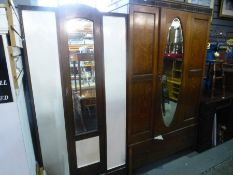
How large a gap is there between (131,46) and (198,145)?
174 cm

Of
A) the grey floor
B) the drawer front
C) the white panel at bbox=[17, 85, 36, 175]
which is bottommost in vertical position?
the grey floor

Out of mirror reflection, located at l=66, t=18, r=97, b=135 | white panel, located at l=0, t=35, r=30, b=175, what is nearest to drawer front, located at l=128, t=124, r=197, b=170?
mirror reflection, located at l=66, t=18, r=97, b=135

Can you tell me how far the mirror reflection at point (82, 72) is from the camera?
4.65ft

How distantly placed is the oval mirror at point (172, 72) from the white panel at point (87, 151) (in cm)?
87

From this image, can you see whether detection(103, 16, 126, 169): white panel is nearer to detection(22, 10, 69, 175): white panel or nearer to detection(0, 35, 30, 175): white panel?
detection(22, 10, 69, 175): white panel

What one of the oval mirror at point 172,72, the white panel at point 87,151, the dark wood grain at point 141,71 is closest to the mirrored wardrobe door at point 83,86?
the white panel at point 87,151

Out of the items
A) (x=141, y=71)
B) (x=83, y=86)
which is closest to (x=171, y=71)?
(x=141, y=71)

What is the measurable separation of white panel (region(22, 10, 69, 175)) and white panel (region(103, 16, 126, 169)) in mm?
434

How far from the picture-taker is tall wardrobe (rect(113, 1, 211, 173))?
1.64 m

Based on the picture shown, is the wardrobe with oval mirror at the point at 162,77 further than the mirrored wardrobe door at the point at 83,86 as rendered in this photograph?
Yes

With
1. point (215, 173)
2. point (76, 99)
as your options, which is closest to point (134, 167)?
point (215, 173)

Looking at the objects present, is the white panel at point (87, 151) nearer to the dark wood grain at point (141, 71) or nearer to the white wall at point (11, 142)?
the dark wood grain at point (141, 71)

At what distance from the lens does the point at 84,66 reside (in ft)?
4.95

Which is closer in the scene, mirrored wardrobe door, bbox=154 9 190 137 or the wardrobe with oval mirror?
the wardrobe with oval mirror
